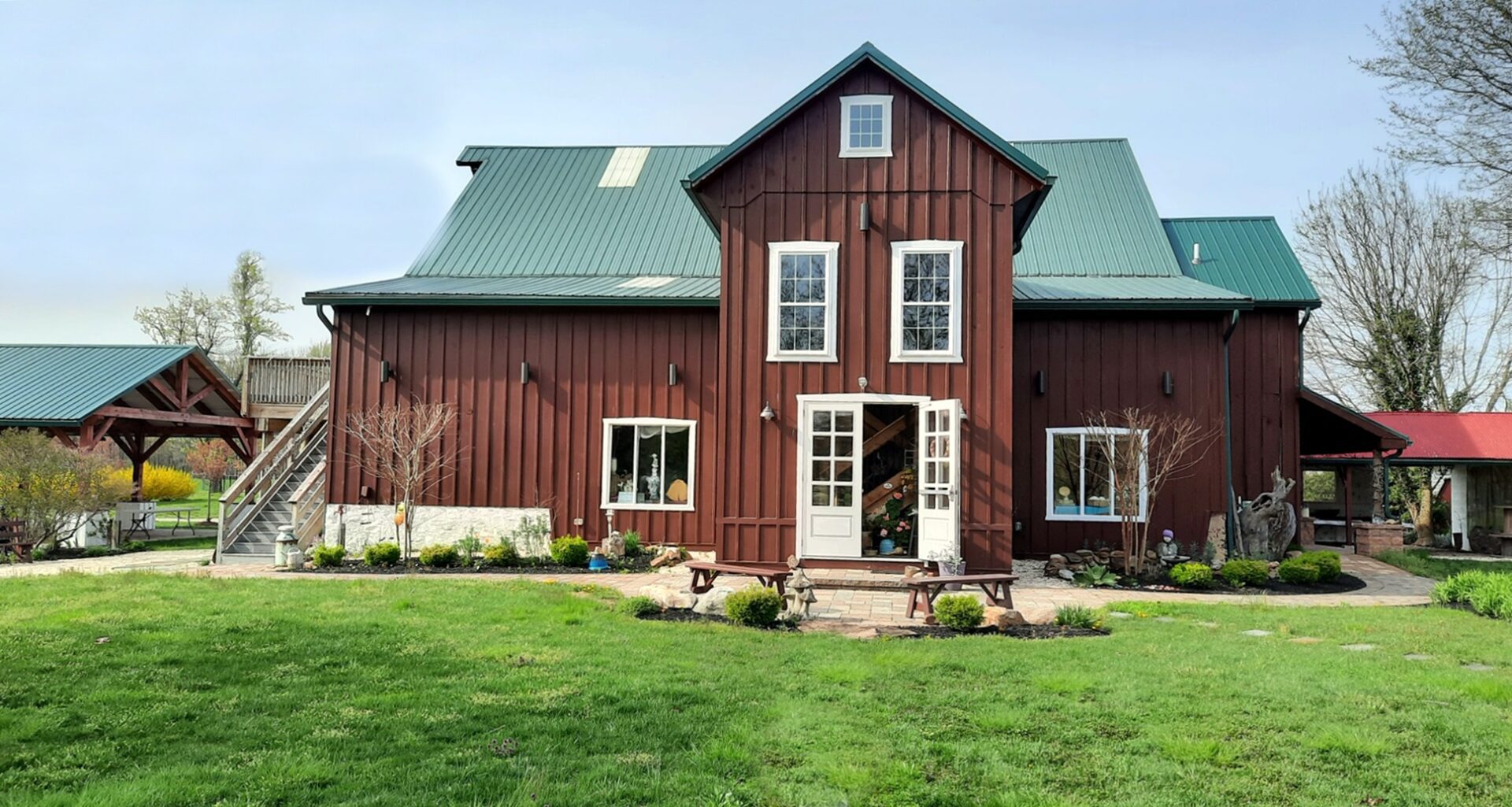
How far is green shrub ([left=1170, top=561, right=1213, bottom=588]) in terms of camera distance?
11.9 metres

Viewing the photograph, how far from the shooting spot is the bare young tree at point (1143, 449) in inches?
538

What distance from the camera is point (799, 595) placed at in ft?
31.5

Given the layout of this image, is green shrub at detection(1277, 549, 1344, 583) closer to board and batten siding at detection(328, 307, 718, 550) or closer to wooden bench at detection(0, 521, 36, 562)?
board and batten siding at detection(328, 307, 718, 550)

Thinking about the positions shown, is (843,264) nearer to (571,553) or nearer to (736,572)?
(736,572)

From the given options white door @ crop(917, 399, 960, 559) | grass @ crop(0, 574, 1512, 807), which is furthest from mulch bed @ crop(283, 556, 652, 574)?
grass @ crop(0, 574, 1512, 807)

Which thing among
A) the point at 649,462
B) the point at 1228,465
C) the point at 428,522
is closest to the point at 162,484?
the point at 428,522

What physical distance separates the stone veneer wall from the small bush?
780 cm

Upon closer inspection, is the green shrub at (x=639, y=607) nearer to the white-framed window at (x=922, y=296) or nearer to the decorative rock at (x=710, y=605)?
the decorative rock at (x=710, y=605)

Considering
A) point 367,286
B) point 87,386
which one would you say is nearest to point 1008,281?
point 367,286

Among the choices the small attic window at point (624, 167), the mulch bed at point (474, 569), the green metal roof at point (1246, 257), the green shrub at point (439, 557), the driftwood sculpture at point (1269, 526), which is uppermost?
the small attic window at point (624, 167)

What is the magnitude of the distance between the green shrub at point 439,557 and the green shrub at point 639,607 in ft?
15.2

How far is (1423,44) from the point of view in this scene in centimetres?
1475

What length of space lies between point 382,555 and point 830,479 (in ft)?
20.5

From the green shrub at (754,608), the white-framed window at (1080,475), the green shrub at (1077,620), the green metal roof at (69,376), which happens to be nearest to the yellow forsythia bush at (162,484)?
the green metal roof at (69,376)
